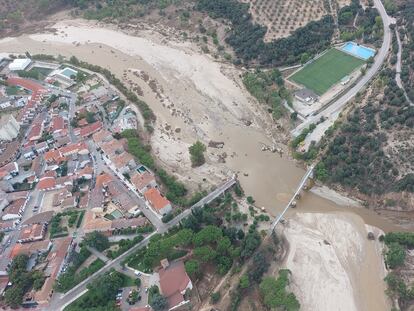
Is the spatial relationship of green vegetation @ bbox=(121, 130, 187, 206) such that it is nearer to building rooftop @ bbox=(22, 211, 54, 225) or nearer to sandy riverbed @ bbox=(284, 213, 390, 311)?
building rooftop @ bbox=(22, 211, 54, 225)

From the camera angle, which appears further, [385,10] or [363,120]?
[385,10]

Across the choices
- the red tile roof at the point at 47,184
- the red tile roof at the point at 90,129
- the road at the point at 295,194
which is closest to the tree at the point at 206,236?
the road at the point at 295,194

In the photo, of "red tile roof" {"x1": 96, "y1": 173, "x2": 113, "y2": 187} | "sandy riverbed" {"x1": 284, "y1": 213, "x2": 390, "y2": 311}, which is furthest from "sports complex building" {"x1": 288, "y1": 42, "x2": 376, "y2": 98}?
"red tile roof" {"x1": 96, "y1": 173, "x2": 113, "y2": 187}

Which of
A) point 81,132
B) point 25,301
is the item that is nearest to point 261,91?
point 81,132

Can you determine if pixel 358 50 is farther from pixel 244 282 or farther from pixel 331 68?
pixel 244 282

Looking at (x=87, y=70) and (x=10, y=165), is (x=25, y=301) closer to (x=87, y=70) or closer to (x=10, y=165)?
(x=10, y=165)

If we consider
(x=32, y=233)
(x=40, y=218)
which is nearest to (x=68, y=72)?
(x=40, y=218)
